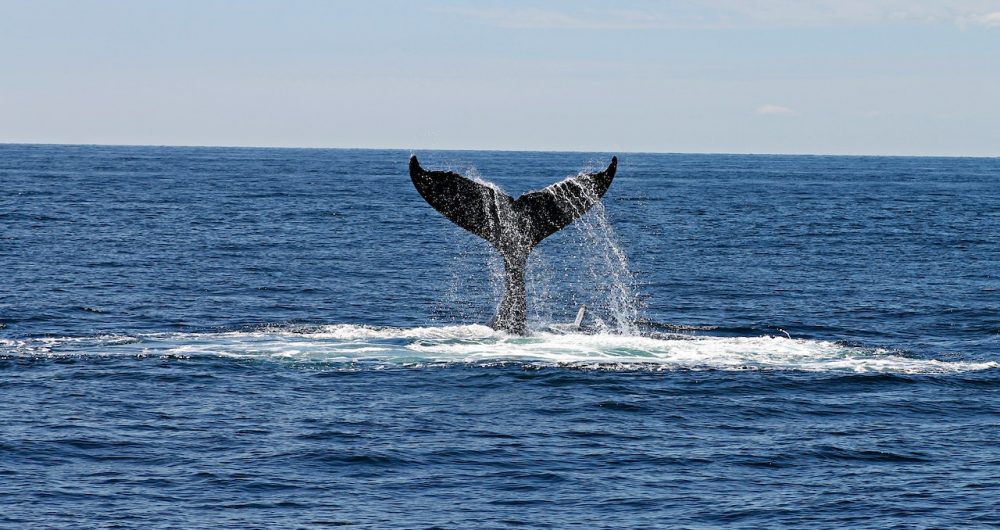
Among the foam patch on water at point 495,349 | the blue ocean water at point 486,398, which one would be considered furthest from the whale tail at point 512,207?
the blue ocean water at point 486,398

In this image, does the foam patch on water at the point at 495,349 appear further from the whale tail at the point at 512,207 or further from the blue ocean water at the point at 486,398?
the whale tail at the point at 512,207

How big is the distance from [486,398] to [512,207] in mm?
3481

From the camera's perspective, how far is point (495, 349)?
74.3 ft

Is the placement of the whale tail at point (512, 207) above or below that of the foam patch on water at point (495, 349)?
above

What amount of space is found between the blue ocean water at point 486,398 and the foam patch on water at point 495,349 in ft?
0.31

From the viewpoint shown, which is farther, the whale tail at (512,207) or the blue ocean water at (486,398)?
the whale tail at (512,207)

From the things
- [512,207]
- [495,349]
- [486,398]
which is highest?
[512,207]

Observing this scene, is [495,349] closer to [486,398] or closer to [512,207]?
[512,207]

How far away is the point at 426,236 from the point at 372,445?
41063 millimetres

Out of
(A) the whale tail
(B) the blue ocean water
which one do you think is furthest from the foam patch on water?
(A) the whale tail

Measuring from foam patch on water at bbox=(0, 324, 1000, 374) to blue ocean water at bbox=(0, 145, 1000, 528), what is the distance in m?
0.10

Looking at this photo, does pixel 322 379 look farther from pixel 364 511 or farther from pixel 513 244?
pixel 364 511

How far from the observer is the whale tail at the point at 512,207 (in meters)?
20.6

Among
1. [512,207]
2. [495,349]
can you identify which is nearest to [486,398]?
[495,349]
